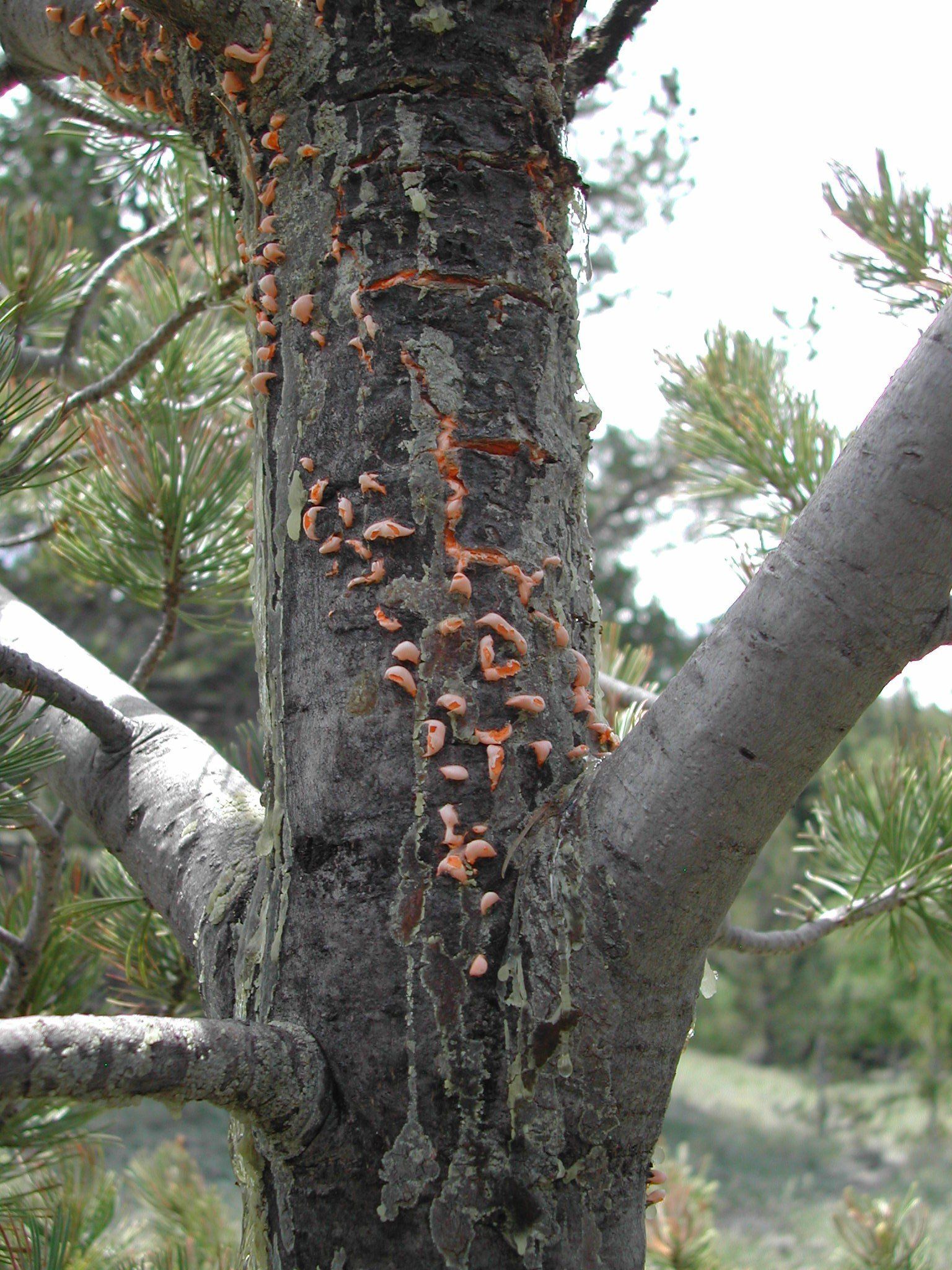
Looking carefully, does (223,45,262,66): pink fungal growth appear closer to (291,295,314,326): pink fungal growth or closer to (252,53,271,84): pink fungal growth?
(252,53,271,84): pink fungal growth

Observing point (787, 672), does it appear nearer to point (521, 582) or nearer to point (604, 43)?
point (521, 582)

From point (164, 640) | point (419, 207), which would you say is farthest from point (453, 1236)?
point (164, 640)

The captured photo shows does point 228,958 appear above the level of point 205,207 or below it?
below

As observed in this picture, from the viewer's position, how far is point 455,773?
2.29ft

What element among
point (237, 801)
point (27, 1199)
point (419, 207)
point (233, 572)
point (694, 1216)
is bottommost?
point (27, 1199)

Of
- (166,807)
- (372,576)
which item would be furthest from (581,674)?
(166,807)

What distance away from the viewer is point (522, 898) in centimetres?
69

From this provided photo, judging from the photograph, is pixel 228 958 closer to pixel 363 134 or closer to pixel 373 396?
pixel 373 396

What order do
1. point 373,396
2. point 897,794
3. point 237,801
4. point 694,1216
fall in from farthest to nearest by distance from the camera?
point 694,1216, point 897,794, point 237,801, point 373,396

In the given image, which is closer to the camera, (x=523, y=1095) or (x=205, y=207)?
(x=523, y=1095)

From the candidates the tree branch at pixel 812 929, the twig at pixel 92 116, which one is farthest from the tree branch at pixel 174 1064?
the twig at pixel 92 116

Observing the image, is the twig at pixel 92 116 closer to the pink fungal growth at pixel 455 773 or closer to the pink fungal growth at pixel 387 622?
the pink fungal growth at pixel 387 622

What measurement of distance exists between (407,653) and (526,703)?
92 mm

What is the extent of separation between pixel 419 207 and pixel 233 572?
31.3 inches
